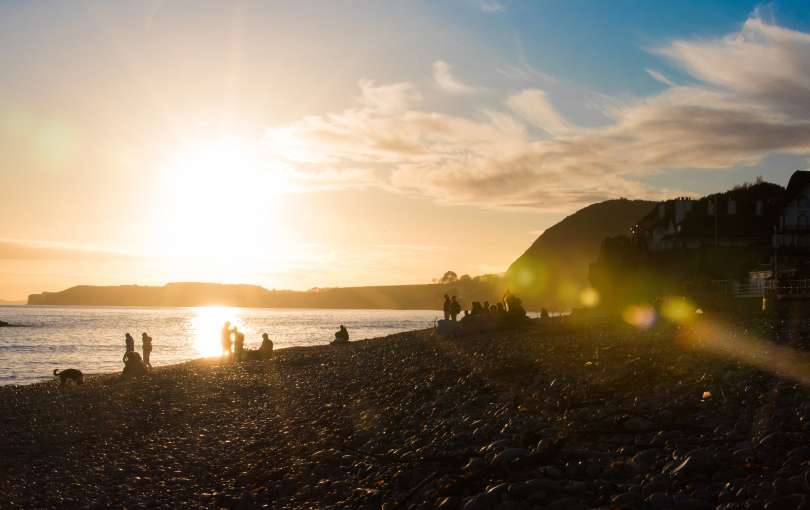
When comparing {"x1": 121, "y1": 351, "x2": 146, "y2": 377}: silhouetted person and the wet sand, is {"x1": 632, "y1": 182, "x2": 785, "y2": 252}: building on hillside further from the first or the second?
the wet sand

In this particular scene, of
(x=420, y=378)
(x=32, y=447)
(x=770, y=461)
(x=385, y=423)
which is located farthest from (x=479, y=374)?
(x=32, y=447)

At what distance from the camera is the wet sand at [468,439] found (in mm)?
9164

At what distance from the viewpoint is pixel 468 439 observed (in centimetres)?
1252

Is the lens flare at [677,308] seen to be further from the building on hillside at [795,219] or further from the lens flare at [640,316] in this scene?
the building on hillside at [795,219]

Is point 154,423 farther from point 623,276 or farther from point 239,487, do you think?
point 623,276

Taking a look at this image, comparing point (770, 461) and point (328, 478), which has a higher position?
point (770, 461)

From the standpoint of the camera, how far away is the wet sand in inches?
361

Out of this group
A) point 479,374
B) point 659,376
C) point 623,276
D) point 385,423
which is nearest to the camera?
point 659,376

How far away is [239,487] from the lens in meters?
13.0

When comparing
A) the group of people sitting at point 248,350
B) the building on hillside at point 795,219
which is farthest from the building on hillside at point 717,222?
the group of people sitting at point 248,350

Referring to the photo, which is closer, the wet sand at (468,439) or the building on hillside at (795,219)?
the wet sand at (468,439)

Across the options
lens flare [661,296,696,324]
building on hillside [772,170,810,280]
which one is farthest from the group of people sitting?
building on hillside [772,170,810,280]

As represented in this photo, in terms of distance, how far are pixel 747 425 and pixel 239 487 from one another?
8.90 m

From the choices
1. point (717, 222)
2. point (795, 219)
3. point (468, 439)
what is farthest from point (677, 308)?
point (717, 222)
